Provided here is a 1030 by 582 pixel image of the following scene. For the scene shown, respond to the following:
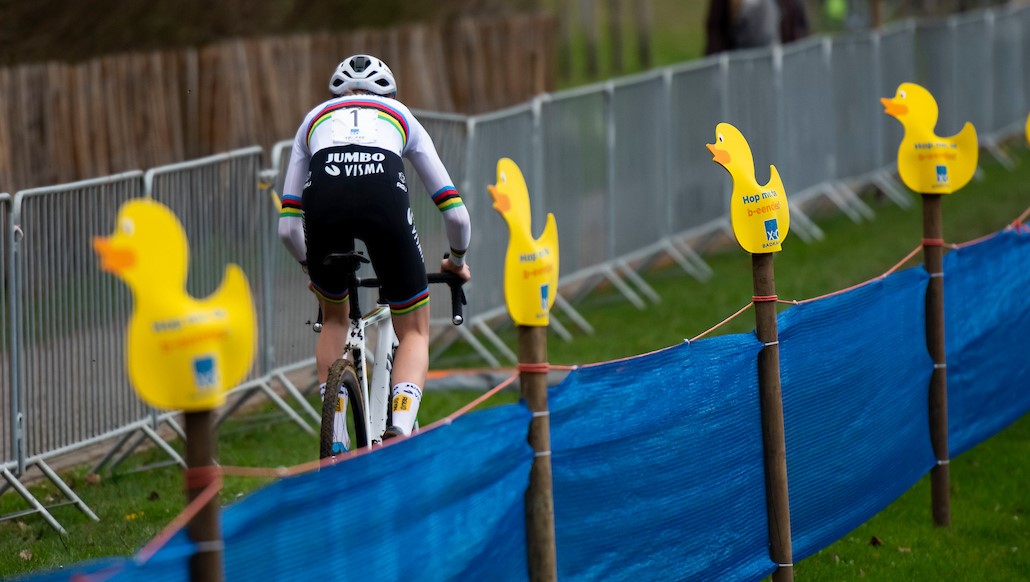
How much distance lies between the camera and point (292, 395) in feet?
32.8

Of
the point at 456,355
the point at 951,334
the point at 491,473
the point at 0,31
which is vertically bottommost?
the point at 456,355

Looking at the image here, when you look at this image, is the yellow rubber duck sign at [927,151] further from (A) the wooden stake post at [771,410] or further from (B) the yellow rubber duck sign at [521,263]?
(B) the yellow rubber duck sign at [521,263]

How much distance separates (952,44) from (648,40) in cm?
1433

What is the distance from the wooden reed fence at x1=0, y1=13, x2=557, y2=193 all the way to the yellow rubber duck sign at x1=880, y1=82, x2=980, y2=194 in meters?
7.90

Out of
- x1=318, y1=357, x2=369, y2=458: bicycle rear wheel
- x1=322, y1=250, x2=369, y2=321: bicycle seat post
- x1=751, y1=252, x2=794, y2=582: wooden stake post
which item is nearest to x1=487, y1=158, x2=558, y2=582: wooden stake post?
x1=751, y1=252, x2=794, y2=582: wooden stake post

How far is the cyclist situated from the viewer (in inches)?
261

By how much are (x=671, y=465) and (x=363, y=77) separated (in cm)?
236

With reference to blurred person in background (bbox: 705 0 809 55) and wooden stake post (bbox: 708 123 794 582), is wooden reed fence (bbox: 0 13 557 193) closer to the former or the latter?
blurred person in background (bbox: 705 0 809 55)

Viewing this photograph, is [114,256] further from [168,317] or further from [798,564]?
[798,564]

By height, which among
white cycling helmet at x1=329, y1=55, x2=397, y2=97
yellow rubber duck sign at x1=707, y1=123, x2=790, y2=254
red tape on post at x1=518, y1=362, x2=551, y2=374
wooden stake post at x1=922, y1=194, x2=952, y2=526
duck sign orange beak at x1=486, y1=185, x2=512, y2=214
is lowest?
wooden stake post at x1=922, y1=194, x2=952, y2=526

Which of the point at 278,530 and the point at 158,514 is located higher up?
the point at 278,530

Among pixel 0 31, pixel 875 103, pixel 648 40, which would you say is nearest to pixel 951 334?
pixel 0 31

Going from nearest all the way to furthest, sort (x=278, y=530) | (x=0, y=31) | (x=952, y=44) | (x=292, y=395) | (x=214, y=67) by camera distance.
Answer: (x=278, y=530) < (x=292, y=395) < (x=0, y=31) < (x=214, y=67) < (x=952, y=44)

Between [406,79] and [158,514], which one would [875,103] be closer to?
[406,79]
